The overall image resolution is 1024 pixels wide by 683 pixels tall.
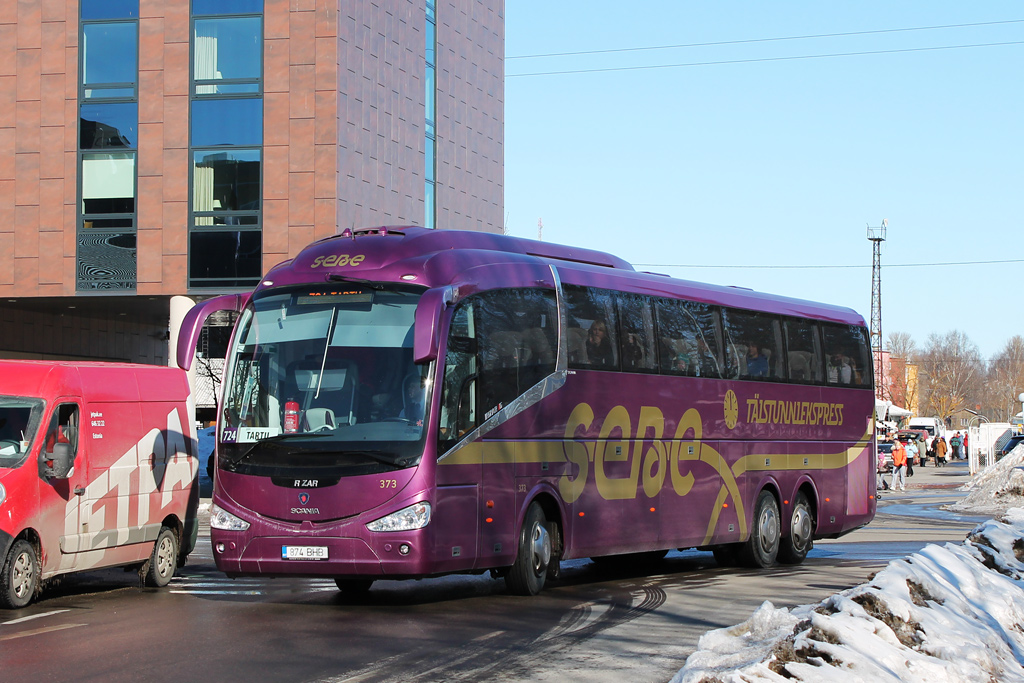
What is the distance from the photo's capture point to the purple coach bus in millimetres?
11844

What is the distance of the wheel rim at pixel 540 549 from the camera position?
13320mm

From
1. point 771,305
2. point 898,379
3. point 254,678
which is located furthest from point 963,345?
point 254,678

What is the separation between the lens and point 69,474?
13.3m

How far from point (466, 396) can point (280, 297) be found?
212 cm

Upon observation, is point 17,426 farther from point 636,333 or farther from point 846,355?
point 846,355

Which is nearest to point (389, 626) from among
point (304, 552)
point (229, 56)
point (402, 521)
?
point (402, 521)

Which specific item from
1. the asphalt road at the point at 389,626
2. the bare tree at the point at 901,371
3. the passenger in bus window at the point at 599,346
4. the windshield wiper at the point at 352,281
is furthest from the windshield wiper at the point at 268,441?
the bare tree at the point at 901,371

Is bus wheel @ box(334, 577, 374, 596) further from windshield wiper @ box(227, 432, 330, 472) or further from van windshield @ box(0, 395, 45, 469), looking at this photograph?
van windshield @ box(0, 395, 45, 469)

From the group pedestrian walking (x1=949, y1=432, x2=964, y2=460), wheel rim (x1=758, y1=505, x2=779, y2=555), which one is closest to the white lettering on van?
wheel rim (x1=758, y1=505, x2=779, y2=555)

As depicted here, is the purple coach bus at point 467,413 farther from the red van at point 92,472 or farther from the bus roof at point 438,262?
the red van at point 92,472

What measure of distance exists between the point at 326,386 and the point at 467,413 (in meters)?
1.39

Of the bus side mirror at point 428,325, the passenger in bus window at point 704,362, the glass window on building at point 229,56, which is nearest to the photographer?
the bus side mirror at point 428,325

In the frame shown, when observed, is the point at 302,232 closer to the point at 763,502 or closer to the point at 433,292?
the point at 763,502

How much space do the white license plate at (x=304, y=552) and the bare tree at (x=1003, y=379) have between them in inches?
5820
